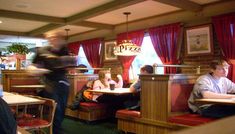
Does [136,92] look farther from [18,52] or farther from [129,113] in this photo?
[18,52]

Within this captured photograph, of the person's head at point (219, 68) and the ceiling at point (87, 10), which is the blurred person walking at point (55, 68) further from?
the person's head at point (219, 68)

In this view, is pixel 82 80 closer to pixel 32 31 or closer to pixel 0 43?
pixel 32 31

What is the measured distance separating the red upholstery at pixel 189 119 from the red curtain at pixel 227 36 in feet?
5.06

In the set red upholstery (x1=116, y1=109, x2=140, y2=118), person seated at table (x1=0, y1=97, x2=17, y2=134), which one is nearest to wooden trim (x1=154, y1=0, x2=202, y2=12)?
red upholstery (x1=116, y1=109, x2=140, y2=118)

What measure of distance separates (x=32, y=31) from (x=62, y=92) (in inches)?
235

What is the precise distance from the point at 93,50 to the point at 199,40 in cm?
373

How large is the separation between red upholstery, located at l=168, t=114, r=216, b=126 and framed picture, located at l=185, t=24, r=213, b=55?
1927 millimetres

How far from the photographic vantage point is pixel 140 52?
593cm

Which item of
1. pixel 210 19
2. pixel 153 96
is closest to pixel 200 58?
pixel 210 19

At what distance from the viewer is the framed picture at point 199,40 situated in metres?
5.16

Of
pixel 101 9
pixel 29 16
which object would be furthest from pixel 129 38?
pixel 29 16

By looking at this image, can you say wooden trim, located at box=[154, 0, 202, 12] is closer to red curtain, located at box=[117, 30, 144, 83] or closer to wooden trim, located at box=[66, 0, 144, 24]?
wooden trim, located at box=[66, 0, 144, 24]

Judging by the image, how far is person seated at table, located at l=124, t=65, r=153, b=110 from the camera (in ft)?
15.4

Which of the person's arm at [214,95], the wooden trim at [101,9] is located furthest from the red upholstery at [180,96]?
the wooden trim at [101,9]
